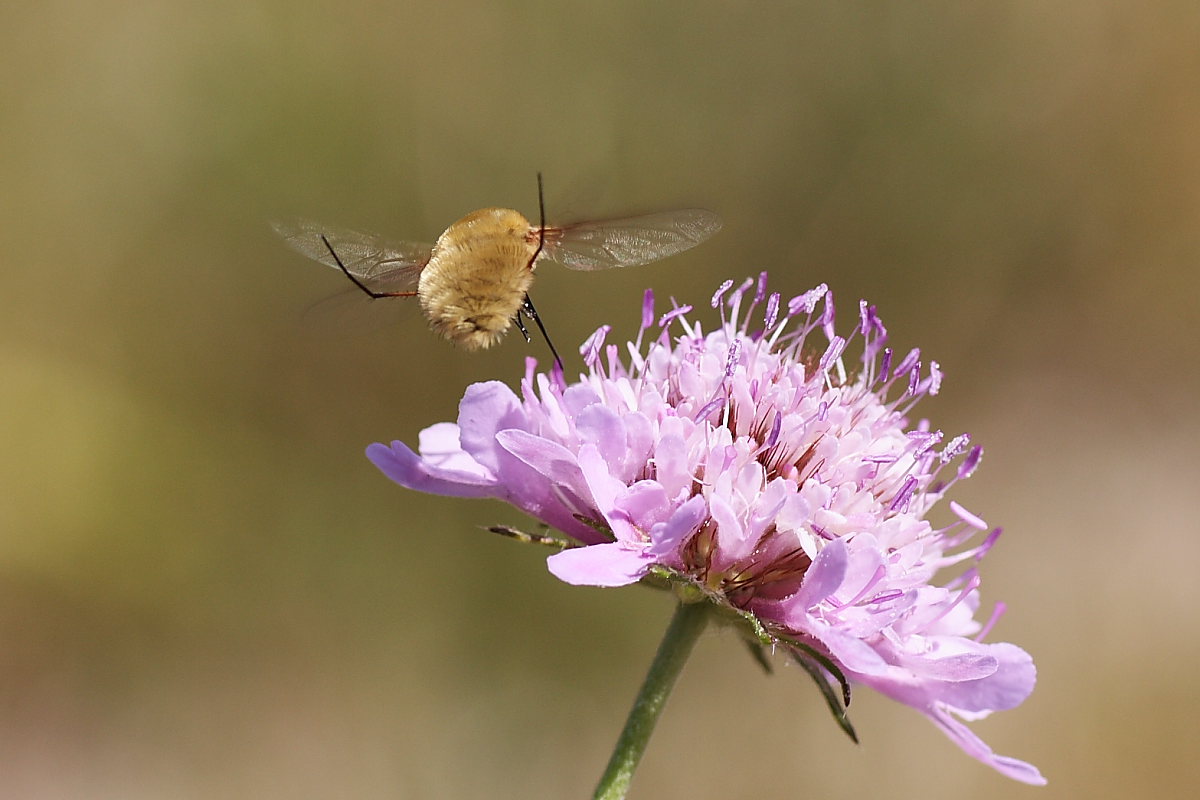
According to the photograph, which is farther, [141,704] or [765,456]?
[141,704]

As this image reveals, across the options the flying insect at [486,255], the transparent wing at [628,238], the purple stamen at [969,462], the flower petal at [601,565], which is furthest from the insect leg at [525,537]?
the purple stamen at [969,462]

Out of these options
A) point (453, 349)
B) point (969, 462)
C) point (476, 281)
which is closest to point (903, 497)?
point (969, 462)

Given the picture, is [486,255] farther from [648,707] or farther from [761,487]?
[648,707]

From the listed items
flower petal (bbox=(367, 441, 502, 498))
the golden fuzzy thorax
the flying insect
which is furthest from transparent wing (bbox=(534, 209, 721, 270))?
flower petal (bbox=(367, 441, 502, 498))

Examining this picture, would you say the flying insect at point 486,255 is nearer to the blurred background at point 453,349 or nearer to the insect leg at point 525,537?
the insect leg at point 525,537

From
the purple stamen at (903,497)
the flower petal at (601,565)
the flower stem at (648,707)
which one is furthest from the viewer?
the purple stamen at (903,497)

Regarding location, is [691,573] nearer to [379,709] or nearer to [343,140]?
[379,709]

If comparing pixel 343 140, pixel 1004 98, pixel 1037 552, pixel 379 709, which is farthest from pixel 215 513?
pixel 1004 98
